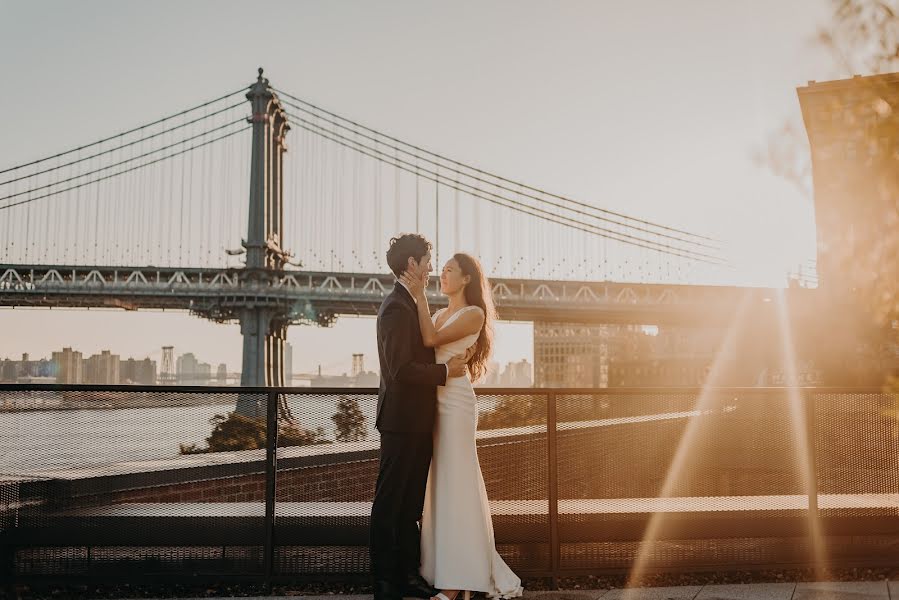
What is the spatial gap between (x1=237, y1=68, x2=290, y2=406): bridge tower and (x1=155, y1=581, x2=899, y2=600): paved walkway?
33607 millimetres

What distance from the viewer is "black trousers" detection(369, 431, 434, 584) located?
3906 millimetres

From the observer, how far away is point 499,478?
4426 millimetres

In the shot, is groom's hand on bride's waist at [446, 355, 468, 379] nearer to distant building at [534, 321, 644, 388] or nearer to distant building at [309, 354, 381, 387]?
distant building at [309, 354, 381, 387]

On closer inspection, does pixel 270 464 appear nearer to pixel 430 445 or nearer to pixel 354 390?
pixel 354 390

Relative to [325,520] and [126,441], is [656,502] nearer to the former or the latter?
[325,520]

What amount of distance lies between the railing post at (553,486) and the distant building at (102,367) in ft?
257

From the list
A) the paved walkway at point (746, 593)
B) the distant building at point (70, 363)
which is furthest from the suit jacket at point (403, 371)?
the distant building at point (70, 363)

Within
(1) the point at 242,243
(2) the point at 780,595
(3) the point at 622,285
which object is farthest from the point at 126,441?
(3) the point at 622,285

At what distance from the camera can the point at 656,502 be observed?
4.49 metres

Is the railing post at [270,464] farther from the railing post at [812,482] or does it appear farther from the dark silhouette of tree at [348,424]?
the railing post at [812,482]

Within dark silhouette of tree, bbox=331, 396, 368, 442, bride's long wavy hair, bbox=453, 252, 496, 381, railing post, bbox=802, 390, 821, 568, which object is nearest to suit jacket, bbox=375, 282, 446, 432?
bride's long wavy hair, bbox=453, 252, 496, 381

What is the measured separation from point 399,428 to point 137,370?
272ft

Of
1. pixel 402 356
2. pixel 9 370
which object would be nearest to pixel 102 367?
pixel 9 370

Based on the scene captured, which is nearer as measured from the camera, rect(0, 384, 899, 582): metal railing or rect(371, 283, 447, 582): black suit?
rect(371, 283, 447, 582): black suit
